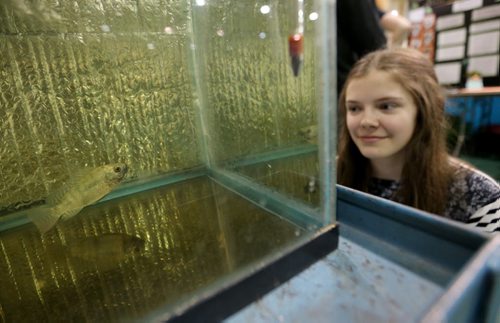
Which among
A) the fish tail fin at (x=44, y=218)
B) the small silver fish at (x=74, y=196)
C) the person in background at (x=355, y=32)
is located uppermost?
the person in background at (x=355, y=32)

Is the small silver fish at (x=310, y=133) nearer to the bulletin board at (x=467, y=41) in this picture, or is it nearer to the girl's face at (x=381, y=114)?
the girl's face at (x=381, y=114)

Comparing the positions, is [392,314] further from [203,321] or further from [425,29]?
[425,29]

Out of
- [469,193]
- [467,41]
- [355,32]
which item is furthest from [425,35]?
[469,193]

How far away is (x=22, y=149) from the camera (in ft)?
2.20

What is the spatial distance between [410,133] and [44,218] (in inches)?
38.6

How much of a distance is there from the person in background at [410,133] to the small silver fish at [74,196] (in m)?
0.69

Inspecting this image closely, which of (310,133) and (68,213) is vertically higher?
(310,133)

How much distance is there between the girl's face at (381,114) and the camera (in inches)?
31.5

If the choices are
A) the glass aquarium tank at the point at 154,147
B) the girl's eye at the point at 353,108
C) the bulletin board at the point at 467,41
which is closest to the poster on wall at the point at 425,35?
the bulletin board at the point at 467,41

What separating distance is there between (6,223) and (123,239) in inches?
13.0

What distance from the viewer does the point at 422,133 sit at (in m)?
0.84

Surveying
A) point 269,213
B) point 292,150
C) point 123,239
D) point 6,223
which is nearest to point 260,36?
point 292,150

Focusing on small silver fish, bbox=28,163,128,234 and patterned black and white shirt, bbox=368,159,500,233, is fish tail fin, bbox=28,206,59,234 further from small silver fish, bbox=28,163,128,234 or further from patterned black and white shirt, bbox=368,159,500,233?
patterned black and white shirt, bbox=368,159,500,233

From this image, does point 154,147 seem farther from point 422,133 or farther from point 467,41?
point 467,41
